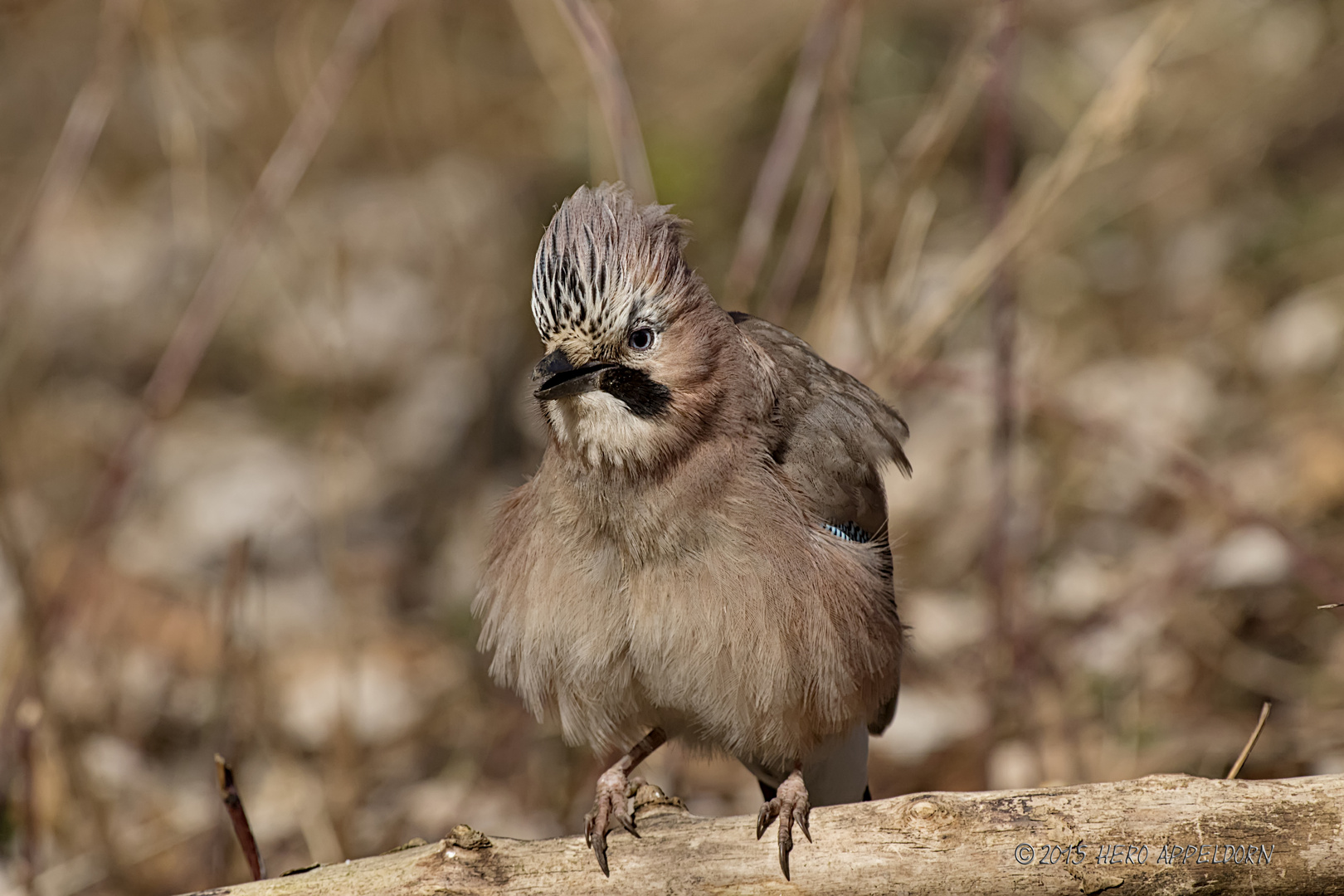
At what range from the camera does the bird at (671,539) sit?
4.28 metres

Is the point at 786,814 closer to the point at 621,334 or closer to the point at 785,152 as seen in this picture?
the point at 621,334

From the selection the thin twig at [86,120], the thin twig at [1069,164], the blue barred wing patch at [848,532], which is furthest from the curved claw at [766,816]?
the thin twig at [86,120]

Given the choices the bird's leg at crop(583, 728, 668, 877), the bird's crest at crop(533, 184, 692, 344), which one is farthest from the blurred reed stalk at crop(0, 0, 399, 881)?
the bird's leg at crop(583, 728, 668, 877)

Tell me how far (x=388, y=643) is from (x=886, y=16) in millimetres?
7389

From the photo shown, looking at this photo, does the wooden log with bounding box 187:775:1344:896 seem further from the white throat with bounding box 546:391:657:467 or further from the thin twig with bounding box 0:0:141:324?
the thin twig with bounding box 0:0:141:324

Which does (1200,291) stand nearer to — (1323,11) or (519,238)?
(1323,11)

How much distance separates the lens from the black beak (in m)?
4.12

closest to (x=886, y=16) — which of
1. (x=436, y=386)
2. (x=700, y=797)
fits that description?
(x=436, y=386)

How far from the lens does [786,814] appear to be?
403 centimetres

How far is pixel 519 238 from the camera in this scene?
1212 centimetres

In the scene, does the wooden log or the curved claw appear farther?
the curved claw

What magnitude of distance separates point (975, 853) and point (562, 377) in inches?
72.8

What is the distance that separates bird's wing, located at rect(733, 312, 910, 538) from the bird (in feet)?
0.04

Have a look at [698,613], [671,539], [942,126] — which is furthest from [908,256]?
[698,613]
